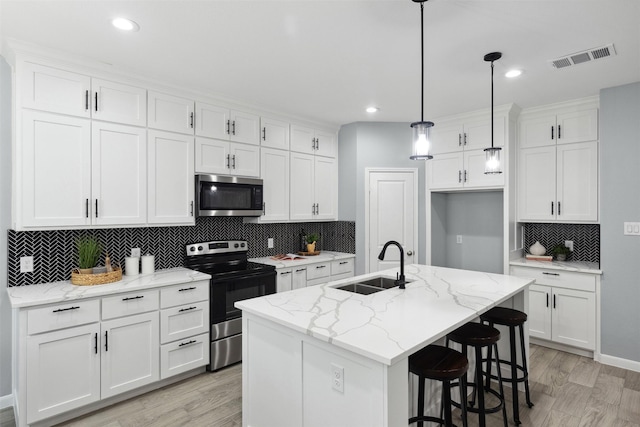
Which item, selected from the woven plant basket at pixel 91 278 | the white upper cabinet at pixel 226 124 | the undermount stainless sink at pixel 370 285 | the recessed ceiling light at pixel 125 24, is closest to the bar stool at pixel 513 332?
the undermount stainless sink at pixel 370 285

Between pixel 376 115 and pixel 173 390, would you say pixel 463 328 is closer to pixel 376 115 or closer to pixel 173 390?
pixel 173 390

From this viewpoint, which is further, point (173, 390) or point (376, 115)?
point (376, 115)

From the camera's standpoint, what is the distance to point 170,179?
329 cm

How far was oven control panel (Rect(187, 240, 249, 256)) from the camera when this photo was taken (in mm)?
3686

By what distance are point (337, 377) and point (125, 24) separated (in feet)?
7.71

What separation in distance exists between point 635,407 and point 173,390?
11.7 ft

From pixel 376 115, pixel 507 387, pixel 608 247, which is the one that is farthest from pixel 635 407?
pixel 376 115

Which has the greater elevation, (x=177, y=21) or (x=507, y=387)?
(x=177, y=21)

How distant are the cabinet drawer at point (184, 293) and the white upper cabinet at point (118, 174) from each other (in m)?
0.64

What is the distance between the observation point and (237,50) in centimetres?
260

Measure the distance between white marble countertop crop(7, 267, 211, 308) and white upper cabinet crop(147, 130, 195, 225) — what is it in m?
0.50

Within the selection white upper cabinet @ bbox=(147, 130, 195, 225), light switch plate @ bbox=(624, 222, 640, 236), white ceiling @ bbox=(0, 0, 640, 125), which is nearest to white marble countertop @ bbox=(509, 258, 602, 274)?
light switch plate @ bbox=(624, 222, 640, 236)

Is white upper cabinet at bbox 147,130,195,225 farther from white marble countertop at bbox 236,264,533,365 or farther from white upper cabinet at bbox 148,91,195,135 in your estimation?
white marble countertop at bbox 236,264,533,365

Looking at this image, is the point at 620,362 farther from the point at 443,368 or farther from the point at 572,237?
the point at 443,368
